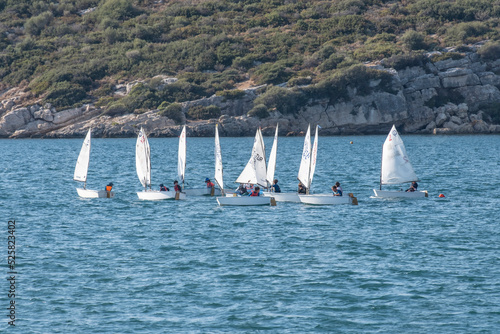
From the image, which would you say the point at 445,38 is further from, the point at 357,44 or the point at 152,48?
the point at 152,48

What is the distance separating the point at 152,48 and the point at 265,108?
3470cm

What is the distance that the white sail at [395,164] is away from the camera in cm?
4684

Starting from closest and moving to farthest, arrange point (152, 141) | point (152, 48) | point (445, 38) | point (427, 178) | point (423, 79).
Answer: point (427, 178), point (152, 141), point (423, 79), point (445, 38), point (152, 48)

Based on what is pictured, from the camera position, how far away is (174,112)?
108m

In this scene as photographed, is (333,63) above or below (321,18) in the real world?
below

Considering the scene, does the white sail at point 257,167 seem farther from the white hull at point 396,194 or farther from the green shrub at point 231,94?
the green shrub at point 231,94

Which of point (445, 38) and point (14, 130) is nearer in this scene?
point (14, 130)

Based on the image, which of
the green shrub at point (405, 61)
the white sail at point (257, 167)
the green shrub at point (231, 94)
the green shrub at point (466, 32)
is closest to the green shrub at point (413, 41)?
the green shrub at point (466, 32)

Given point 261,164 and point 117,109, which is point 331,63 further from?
point 261,164

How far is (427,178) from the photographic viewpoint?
58.2 meters

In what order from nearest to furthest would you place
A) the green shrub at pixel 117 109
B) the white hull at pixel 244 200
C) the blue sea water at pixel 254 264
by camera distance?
the blue sea water at pixel 254 264, the white hull at pixel 244 200, the green shrub at pixel 117 109

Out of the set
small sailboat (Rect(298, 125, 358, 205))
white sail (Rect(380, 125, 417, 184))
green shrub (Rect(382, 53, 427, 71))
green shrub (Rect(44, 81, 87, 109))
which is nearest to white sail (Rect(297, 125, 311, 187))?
small sailboat (Rect(298, 125, 358, 205))

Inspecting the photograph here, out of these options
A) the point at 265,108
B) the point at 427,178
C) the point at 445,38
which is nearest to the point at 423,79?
the point at 445,38

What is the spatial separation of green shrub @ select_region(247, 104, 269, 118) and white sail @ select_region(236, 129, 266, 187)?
204 ft
